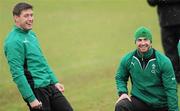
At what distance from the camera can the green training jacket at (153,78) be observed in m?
7.64

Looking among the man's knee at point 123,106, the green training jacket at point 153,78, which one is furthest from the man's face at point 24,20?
the man's knee at point 123,106

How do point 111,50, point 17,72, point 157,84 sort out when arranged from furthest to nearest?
1. point 111,50
2. point 157,84
3. point 17,72

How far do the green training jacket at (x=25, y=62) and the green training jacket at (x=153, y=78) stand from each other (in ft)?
3.37

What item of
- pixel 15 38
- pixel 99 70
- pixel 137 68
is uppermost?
pixel 15 38

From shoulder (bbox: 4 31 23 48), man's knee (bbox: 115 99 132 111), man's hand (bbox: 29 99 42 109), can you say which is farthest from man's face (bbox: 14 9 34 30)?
man's knee (bbox: 115 99 132 111)

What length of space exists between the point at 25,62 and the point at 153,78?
1.53m

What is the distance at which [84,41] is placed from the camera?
1647 cm

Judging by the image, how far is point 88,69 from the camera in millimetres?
13094

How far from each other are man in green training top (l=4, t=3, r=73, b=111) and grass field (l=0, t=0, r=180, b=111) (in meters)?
2.23

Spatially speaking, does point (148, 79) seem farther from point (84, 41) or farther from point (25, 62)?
point (84, 41)

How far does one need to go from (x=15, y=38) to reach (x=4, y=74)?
5.49m

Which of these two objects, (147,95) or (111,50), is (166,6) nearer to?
(147,95)

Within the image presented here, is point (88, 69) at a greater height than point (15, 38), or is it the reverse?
point (15, 38)

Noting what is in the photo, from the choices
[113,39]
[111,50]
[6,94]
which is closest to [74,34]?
[113,39]
